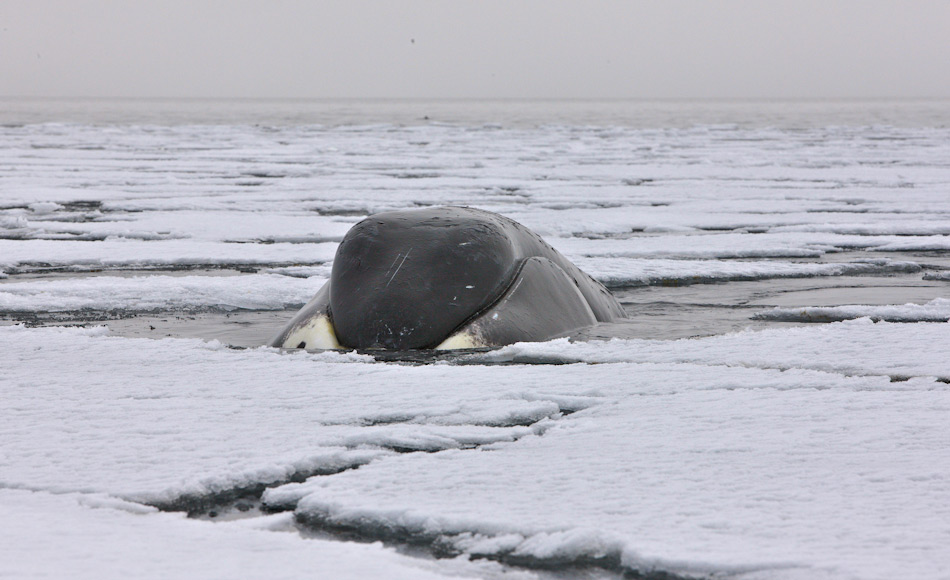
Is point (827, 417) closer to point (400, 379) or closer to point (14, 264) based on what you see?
point (400, 379)

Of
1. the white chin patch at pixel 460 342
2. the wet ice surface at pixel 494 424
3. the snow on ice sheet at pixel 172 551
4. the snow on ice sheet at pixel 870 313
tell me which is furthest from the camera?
the snow on ice sheet at pixel 870 313

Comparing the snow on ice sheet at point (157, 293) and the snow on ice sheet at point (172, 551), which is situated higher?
the snow on ice sheet at point (172, 551)

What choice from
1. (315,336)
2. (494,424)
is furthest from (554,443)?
(315,336)

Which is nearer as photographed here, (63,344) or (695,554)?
(695,554)

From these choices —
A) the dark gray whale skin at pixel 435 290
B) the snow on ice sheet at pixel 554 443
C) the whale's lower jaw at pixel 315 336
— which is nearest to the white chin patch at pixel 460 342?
the dark gray whale skin at pixel 435 290

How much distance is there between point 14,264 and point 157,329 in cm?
250

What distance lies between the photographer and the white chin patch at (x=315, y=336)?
4.13 m

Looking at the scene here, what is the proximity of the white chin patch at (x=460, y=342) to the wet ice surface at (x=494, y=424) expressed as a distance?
194 millimetres

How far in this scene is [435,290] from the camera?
163 inches

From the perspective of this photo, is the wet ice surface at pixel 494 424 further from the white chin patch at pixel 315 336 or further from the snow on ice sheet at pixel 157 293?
the white chin patch at pixel 315 336

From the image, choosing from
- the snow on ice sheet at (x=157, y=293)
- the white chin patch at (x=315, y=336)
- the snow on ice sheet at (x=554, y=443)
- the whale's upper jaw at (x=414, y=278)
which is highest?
the whale's upper jaw at (x=414, y=278)

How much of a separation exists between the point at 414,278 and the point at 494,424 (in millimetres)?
1355

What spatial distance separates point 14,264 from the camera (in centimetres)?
659

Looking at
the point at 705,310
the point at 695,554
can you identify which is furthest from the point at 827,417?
the point at 705,310
